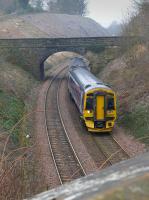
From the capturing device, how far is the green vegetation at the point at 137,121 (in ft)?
69.1

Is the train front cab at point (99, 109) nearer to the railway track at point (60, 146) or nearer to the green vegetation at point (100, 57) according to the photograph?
the railway track at point (60, 146)

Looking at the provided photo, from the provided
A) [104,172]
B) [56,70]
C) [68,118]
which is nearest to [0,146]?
[68,118]

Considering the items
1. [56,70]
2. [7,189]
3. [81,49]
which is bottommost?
[56,70]

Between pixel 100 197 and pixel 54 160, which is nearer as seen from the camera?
pixel 100 197

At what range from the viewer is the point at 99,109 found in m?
21.4

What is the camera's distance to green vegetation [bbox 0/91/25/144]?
66.9 ft

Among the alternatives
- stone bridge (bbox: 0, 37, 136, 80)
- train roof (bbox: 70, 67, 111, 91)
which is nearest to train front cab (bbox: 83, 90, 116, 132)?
train roof (bbox: 70, 67, 111, 91)

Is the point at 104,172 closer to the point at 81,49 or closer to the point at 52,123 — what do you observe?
the point at 52,123

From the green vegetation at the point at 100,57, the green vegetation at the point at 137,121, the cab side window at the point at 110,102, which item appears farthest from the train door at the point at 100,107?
the green vegetation at the point at 100,57

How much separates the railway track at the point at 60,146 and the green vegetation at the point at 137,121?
361cm

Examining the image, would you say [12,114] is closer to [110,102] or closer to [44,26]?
[110,102]

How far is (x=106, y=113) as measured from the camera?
21469mm

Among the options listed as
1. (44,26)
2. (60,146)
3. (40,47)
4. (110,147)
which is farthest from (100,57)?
(44,26)

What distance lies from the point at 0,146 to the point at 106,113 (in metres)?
6.36
